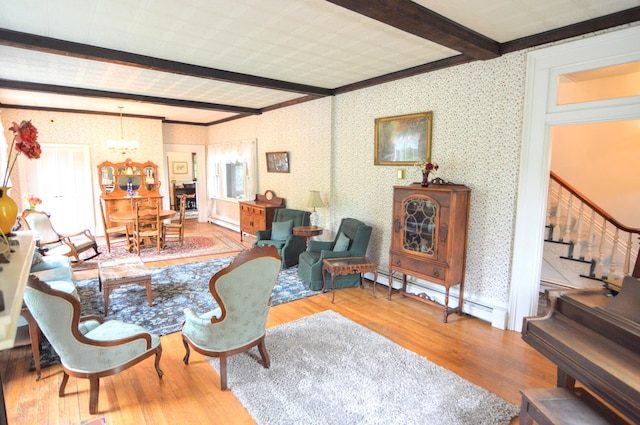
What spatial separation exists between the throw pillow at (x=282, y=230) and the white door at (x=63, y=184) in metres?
4.93

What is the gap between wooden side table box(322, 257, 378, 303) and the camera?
169 inches

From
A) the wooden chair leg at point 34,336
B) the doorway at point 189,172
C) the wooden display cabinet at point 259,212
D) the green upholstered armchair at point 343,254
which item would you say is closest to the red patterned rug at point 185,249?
the wooden display cabinet at point 259,212

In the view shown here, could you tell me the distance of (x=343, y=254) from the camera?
466 centimetres

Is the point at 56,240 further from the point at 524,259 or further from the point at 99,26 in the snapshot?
the point at 524,259

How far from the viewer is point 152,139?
333 inches

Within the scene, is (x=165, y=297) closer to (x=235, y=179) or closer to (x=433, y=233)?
(x=433, y=233)

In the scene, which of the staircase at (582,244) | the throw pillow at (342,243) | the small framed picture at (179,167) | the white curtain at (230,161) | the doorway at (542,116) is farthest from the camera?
the small framed picture at (179,167)

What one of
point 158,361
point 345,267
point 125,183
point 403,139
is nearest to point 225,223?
point 125,183

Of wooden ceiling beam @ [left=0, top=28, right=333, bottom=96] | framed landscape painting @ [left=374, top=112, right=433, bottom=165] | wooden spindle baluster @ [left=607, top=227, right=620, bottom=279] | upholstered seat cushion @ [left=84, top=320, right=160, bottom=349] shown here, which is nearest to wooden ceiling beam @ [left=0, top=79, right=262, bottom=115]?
wooden ceiling beam @ [left=0, top=28, right=333, bottom=96]

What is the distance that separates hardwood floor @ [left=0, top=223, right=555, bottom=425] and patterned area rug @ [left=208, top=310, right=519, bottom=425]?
0.16 meters

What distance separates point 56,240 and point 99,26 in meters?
3.74

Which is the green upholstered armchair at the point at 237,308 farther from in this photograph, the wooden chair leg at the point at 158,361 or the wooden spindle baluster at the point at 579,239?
the wooden spindle baluster at the point at 579,239

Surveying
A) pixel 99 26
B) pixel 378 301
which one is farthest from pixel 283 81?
pixel 378 301

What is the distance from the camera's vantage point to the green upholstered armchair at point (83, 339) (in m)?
2.06
